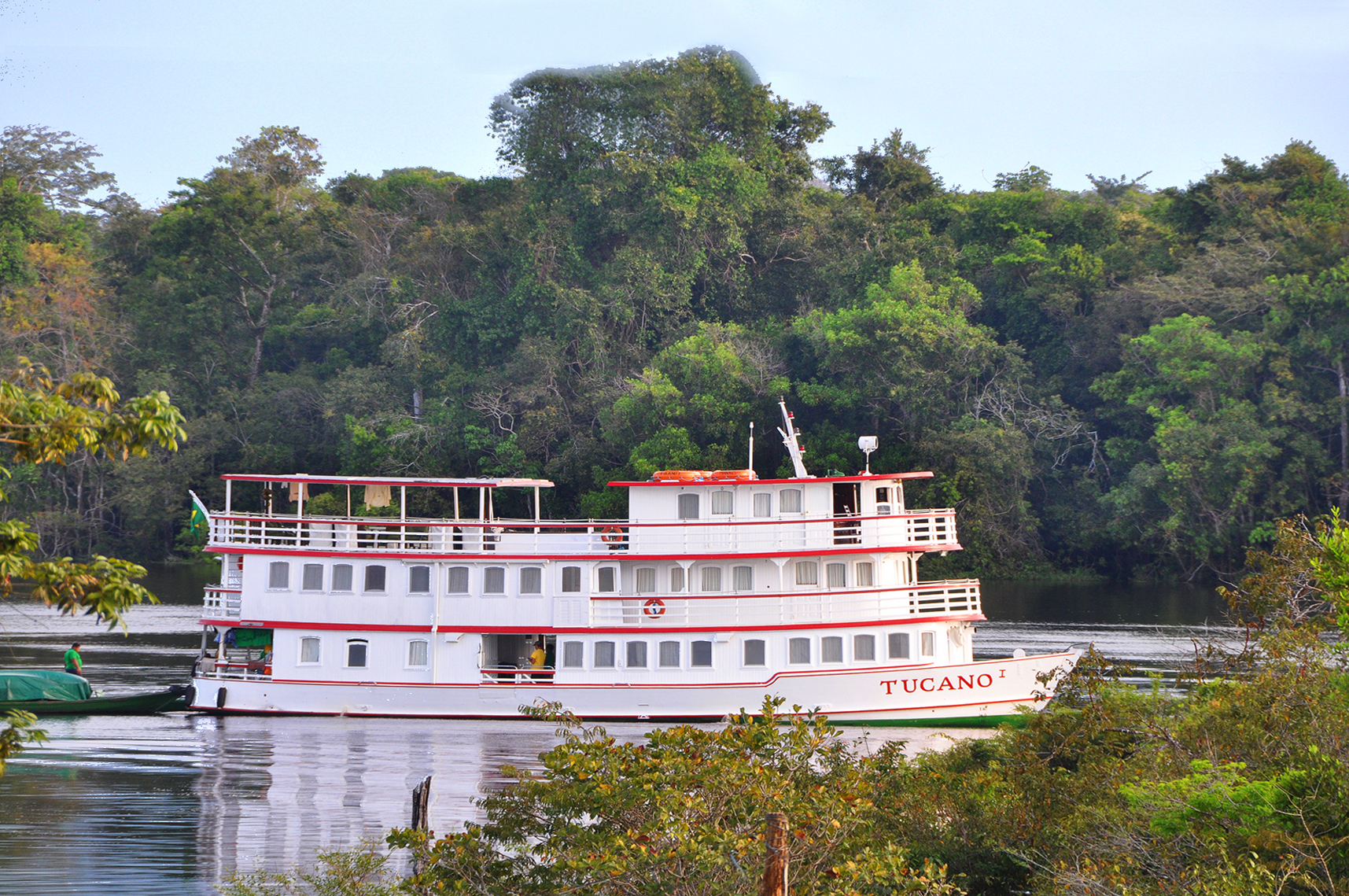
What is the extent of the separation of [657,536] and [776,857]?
16165mm

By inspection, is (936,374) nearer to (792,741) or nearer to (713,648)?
(713,648)

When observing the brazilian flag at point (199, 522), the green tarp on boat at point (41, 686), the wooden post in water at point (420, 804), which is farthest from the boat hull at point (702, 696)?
the wooden post in water at point (420, 804)

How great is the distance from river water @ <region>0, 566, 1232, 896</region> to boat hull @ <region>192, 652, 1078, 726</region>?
11.4 inches

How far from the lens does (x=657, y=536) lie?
947 inches

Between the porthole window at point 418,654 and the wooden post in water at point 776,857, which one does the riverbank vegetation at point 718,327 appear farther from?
the wooden post in water at point 776,857

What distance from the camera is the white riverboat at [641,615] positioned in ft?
77.9

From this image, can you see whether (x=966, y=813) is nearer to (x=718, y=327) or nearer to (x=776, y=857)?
(x=776, y=857)

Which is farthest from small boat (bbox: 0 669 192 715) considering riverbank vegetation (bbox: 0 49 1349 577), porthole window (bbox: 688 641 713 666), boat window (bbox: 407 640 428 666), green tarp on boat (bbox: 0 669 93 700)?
riverbank vegetation (bbox: 0 49 1349 577)

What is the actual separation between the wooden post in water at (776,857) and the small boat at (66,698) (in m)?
19.2

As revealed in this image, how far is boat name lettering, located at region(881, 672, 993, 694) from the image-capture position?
2350 cm

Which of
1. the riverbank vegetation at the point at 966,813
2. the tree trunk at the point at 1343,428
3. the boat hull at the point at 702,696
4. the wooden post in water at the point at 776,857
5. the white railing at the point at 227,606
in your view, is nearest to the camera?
the wooden post in water at the point at 776,857

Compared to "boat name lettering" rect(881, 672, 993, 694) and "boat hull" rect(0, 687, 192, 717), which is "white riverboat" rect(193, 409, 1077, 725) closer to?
"boat name lettering" rect(881, 672, 993, 694)

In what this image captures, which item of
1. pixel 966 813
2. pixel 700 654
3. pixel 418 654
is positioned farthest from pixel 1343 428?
pixel 966 813

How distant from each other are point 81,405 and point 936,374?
42552mm
